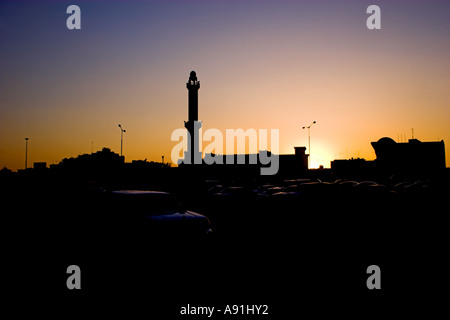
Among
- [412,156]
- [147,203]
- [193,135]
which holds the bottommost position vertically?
[147,203]

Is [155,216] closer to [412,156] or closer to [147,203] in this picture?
[147,203]

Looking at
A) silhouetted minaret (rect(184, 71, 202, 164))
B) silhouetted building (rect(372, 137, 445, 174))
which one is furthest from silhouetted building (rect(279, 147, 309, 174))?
silhouetted minaret (rect(184, 71, 202, 164))

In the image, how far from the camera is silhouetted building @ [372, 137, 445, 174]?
162ft

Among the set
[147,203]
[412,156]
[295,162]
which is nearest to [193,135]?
[295,162]

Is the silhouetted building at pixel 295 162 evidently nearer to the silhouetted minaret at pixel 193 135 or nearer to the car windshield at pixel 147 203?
the silhouetted minaret at pixel 193 135

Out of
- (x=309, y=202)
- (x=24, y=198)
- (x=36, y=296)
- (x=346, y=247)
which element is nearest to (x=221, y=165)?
(x=24, y=198)

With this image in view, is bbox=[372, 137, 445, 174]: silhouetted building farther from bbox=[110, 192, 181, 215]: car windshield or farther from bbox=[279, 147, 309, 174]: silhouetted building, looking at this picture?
bbox=[110, 192, 181, 215]: car windshield

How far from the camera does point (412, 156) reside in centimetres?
5038

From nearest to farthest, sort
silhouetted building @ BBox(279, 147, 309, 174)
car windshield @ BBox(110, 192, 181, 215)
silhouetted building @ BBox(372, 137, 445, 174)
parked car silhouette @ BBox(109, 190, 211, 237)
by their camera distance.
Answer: parked car silhouette @ BBox(109, 190, 211, 237), car windshield @ BBox(110, 192, 181, 215), silhouetted building @ BBox(372, 137, 445, 174), silhouetted building @ BBox(279, 147, 309, 174)
